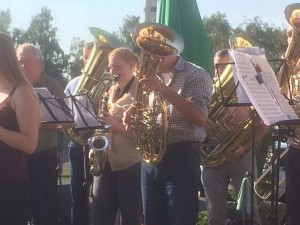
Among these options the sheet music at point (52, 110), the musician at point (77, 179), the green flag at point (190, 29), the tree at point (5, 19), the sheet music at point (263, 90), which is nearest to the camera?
the sheet music at point (263, 90)

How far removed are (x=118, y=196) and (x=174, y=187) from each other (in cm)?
86

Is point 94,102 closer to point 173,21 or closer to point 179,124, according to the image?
point 179,124

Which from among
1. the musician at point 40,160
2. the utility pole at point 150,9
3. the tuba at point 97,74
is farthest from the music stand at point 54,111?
the utility pole at point 150,9

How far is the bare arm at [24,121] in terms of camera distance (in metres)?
3.46

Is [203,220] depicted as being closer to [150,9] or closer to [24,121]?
[150,9]

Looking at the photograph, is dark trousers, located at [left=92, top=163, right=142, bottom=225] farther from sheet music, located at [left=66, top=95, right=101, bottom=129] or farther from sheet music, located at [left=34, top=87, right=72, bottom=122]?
sheet music, located at [left=34, top=87, right=72, bottom=122]

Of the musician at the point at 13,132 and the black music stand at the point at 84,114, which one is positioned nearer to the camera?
the musician at the point at 13,132

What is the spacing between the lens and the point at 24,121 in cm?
348

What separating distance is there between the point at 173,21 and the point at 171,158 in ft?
10.1

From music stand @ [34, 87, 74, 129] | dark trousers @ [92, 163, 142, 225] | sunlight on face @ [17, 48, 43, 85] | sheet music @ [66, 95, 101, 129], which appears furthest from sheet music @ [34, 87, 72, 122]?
sunlight on face @ [17, 48, 43, 85]

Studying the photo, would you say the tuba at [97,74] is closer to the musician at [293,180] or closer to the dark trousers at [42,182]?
the dark trousers at [42,182]

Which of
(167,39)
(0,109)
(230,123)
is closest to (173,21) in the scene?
(230,123)

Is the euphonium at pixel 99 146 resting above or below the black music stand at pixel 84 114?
below

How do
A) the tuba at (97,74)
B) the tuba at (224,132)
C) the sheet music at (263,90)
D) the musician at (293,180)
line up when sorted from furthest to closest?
1. the tuba at (97,74)
2. the tuba at (224,132)
3. the musician at (293,180)
4. the sheet music at (263,90)
